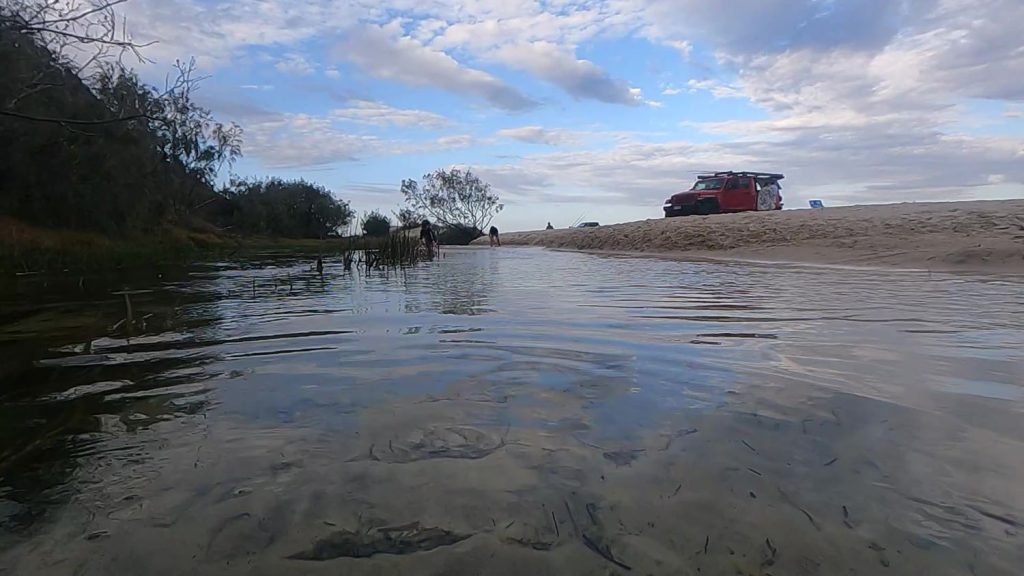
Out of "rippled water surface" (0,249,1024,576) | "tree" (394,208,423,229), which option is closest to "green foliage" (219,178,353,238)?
"tree" (394,208,423,229)

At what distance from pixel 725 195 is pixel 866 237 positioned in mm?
9625

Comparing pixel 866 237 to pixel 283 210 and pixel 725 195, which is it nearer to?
pixel 725 195

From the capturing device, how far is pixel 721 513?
4.87 ft

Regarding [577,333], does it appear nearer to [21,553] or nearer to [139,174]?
[21,553]

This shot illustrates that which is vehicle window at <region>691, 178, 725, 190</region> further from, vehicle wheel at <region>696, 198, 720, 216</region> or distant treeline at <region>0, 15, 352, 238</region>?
distant treeline at <region>0, 15, 352, 238</region>

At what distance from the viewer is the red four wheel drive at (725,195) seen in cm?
2353

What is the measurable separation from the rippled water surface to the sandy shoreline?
25.4ft

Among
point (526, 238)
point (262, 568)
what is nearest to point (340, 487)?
point (262, 568)

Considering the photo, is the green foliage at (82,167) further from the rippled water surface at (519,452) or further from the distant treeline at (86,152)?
Answer: the rippled water surface at (519,452)

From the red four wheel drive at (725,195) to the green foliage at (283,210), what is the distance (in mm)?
31488

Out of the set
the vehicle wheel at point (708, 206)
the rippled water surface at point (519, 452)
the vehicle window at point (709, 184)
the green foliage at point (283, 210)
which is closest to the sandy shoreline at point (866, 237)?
the vehicle wheel at point (708, 206)

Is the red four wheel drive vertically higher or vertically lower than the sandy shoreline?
higher

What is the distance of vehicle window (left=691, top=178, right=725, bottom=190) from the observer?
78.0ft

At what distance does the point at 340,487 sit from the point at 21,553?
0.65 m
